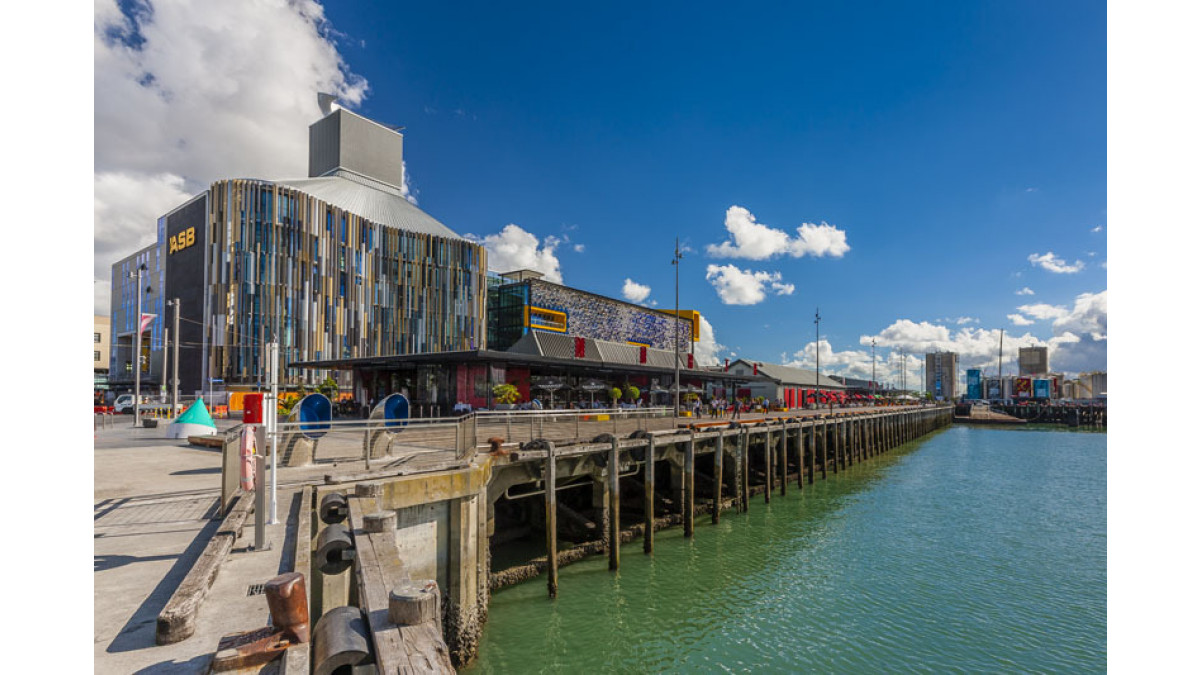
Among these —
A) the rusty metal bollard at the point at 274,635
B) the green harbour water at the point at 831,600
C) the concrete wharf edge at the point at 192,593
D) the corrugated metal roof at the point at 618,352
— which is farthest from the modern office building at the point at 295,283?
the rusty metal bollard at the point at 274,635

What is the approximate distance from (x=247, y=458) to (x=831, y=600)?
14.4m

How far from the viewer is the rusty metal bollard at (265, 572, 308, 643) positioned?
158 inches

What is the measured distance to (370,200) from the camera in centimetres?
10519

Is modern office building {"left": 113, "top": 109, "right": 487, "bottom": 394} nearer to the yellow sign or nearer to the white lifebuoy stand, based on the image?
the yellow sign

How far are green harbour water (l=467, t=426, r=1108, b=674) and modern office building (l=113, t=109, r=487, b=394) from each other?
53836mm

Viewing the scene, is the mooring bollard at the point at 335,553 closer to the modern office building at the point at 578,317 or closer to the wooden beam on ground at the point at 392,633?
the wooden beam on ground at the point at 392,633

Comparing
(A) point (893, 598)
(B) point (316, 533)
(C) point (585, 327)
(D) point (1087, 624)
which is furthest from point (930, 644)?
(C) point (585, 327)

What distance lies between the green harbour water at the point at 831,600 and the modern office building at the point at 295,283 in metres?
53.8

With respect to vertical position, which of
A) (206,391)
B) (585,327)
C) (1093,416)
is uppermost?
(585,327)

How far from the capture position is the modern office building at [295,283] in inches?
2822

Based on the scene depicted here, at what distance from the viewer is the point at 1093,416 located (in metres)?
109

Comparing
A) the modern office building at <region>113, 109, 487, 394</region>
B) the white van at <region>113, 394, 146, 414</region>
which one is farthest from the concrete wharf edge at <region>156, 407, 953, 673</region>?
the white van at <region>113, 394, 146, 414</region>

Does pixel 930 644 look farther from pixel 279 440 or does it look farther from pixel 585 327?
pixel 585 327

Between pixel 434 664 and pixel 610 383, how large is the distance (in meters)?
48.9
